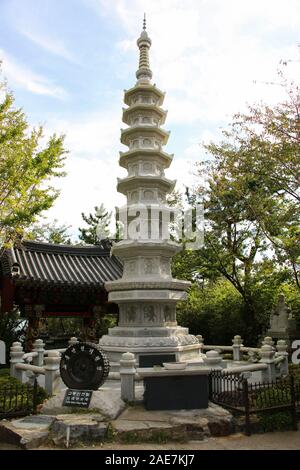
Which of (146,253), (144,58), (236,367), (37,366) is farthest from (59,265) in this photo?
(236,367)

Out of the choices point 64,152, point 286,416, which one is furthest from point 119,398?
point 64,152

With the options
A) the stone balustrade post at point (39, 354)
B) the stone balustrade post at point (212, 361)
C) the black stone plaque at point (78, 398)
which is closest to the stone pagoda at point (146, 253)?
the stone balustrade post at point (212, 361)

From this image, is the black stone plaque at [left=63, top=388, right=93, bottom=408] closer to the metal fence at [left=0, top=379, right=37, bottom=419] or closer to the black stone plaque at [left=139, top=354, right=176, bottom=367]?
the metal fence at [left=0, top=379, right=37, bottom=419]

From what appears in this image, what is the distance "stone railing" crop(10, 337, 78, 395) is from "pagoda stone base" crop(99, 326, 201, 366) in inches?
70.5

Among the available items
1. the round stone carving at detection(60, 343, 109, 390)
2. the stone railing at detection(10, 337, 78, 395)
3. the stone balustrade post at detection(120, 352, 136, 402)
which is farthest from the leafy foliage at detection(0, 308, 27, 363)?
the stone balustrade post at detection(120, 352, 136, 402)

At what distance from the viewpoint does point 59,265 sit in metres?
20.2

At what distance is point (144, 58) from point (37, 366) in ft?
41.7

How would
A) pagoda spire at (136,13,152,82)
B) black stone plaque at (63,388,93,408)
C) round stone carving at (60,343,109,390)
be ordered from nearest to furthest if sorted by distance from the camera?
black stone plaque at (63,388,93,408)
round stone carving at (60,343,109,390)
pagoda spire at (136,13,152,82)

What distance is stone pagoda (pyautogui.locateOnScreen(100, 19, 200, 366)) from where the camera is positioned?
12305 mm

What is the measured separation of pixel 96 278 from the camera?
63.5ft

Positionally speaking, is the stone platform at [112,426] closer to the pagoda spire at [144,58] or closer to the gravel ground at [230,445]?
the gravel ground at [230,445]
